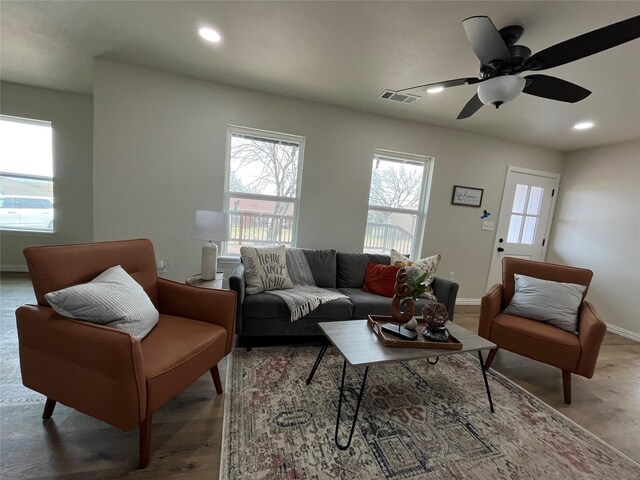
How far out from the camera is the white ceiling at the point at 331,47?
1624 millimetres

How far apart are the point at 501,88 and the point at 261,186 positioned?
7.95 feet

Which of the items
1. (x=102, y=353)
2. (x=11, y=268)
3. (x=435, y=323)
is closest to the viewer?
(x=102, y=353)

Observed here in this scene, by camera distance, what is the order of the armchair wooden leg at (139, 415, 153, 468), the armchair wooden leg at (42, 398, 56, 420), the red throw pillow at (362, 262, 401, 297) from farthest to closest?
the red throw pillow at (362, 262, 401, 297) < the armchair wooden leg at (42, 398, 56, 420) < the armchair wooden leg at (139, 415, 153, 468)

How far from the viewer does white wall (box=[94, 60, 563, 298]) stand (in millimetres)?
2721

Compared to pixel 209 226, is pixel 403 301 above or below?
below

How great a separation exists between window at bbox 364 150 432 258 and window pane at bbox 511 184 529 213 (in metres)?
1.52

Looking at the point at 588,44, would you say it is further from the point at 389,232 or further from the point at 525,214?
the point at 525,214

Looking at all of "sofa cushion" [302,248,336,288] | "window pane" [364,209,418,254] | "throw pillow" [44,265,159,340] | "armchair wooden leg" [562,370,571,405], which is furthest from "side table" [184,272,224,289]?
"armchair wooden leg" [562,370,571,405]

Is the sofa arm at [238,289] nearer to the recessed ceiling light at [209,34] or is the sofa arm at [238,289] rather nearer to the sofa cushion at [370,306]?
the sofa cushion at [370,306]

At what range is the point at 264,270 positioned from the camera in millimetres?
2469

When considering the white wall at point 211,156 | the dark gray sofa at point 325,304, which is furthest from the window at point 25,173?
the dark gray sofa at point 325,304

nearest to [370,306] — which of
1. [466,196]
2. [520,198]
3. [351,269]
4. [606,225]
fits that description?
[351,269]

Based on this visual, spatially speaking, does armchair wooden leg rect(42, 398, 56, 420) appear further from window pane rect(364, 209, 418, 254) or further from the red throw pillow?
window pane rect(364, 209, 418, 254)

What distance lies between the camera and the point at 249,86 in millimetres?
2885
